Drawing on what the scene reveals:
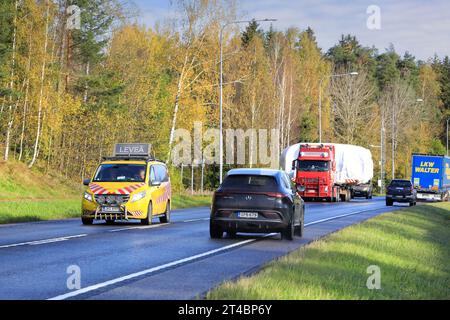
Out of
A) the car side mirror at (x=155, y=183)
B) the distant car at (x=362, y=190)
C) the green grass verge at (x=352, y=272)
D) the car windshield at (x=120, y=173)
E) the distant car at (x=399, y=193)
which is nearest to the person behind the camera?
the green grass verge at (x=352, y=272)

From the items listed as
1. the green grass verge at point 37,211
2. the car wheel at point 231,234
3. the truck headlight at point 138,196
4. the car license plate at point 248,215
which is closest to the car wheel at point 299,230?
the car wheel at point 231,234

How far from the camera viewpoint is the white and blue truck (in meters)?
62.5

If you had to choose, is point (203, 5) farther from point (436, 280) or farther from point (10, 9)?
point (436, 280)

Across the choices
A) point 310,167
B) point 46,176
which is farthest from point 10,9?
point 310,167

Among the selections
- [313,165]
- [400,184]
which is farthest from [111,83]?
[400,184]

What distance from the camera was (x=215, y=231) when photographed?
20500mm

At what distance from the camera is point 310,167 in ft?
180

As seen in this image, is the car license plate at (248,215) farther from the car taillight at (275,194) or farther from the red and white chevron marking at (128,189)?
the red and white chevron marking at (128,189)

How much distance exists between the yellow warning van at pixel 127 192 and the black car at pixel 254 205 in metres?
5.08

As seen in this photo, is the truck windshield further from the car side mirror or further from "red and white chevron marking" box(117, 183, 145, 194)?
"red and white chevron marking" box(117, 183, 145, 194)

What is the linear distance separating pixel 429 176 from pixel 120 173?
40.3 meters

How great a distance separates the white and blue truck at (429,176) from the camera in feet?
205
